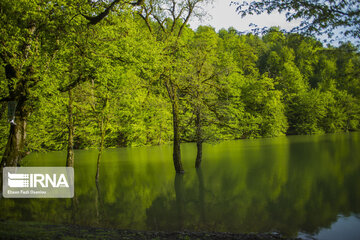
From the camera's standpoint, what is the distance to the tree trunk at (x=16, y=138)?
11.0m

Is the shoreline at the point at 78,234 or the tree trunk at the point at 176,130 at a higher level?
the tree trunk at the point at 176,130

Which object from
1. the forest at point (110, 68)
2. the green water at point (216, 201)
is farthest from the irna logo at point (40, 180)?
the forest at point (110, 68)

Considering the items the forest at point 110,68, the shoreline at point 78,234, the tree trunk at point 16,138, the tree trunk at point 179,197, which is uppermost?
the forest at point 110,68

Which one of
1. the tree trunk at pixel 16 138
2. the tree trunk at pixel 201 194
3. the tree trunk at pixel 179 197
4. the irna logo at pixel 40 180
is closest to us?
the tree trunk at pixel 179 197

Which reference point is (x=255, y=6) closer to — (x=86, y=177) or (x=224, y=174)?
(x=224, y=174)

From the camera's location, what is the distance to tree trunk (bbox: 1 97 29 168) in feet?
36.0

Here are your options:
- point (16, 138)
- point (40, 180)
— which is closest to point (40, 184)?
point (40, 180)

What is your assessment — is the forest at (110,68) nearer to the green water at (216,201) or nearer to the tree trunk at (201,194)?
the tree trunk at (201,194)

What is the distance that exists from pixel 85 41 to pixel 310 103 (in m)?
58.6

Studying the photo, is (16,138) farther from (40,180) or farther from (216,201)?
(40,180)

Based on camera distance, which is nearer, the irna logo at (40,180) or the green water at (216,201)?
the green water at (216,201)

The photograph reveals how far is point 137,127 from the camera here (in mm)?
40906

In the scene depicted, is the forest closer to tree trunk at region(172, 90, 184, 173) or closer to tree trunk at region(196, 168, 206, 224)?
tree trunk at region(172, 90, 184, 173)

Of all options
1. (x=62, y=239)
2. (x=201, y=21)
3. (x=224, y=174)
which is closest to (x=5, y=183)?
(x=62, y=239)
